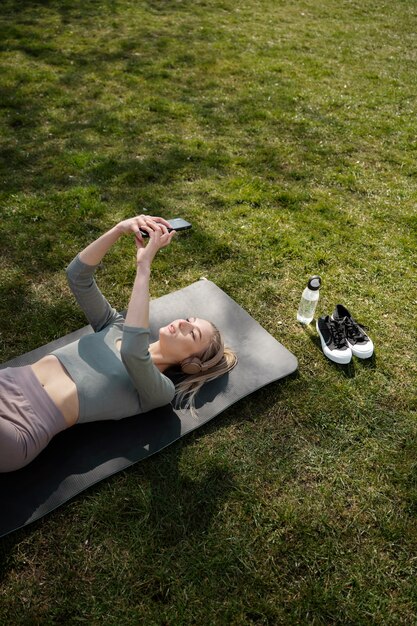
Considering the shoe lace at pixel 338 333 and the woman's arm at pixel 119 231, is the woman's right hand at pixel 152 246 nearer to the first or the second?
the woman's arm at pixel 119 231

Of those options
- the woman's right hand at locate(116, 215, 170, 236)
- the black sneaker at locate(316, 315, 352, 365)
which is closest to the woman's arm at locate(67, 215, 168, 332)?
the woman's right hand at locate(116, 215, 170, 236)

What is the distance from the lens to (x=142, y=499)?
10.7 ft

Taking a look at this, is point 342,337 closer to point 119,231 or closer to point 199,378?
point 199,378

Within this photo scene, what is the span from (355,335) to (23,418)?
2.86 m

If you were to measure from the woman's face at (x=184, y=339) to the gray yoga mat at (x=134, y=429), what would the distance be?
16.5 inches

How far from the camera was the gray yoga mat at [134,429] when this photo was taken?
321 cm

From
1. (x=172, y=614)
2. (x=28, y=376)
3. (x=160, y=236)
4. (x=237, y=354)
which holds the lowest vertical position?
(x=172, y=614)

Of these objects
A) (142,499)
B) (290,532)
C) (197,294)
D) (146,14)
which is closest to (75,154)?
(197,294)

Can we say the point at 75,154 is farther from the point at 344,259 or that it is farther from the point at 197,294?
the point at 344,259

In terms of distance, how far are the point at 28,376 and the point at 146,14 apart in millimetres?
11308

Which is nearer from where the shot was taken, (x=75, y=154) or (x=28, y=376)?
(x=28, y=376)

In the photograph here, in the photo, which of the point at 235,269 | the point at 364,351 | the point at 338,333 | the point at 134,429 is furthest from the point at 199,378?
the point at 235,269

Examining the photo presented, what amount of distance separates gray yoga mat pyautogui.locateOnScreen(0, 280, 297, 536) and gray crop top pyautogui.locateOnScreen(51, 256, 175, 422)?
0.20 meters

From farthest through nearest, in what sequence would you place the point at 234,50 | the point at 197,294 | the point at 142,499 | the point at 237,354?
the point at 234,50 < the point at 197,294 < the point at 237,354 < the point at 142,499
